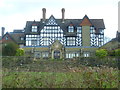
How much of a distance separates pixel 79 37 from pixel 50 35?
4.73 m

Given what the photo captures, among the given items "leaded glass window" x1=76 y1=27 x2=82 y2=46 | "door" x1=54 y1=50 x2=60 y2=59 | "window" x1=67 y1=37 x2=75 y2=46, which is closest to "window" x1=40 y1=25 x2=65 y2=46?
"window" x1=67 y1=37 x2=75 y2=46

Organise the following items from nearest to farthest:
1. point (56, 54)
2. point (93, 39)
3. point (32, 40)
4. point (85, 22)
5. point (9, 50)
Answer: point (9, 50) → point (56, 54) → point (32, 40) → point (93, 39) → point (85, 22)

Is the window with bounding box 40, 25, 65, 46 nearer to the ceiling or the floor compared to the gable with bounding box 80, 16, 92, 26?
nearer to the floor

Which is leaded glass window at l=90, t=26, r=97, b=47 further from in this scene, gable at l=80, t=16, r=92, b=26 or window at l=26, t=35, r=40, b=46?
window at l=26, t=35, r=40, b=46

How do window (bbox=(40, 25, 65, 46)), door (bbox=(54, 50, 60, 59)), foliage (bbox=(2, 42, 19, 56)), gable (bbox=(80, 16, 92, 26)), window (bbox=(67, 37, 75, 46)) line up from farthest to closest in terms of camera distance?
gable (bbox=(80, 16, 92, 26))
window (bbox=(67, 37, 75, 46))
window (bbox=(40, 25, 65, 46))
door (bbox=(54, 50, 60, 59))
foliage (bbox=(2, 42, 19, 56))

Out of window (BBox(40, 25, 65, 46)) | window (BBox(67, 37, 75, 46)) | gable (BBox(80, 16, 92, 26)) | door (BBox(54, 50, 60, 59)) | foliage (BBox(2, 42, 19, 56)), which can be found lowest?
door (BBox(54, 50, 60, 59))

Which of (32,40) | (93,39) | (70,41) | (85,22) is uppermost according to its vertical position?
(85,22)

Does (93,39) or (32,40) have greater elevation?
(93,39)

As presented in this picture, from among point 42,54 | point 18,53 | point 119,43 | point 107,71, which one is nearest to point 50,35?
point 42,54

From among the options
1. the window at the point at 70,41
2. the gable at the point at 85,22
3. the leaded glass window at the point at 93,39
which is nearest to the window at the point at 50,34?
the window at the point at 70,41

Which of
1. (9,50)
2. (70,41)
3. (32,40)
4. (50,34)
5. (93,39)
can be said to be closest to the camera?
(9,50)

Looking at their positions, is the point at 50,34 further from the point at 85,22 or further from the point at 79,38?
the point at 85,22

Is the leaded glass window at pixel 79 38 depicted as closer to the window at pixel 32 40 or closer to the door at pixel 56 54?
the door at pixel 56 54

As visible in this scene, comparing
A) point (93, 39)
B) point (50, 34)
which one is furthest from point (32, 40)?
point (93, 39)
